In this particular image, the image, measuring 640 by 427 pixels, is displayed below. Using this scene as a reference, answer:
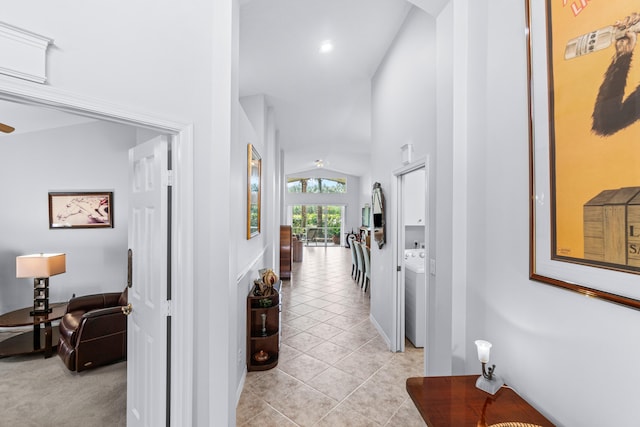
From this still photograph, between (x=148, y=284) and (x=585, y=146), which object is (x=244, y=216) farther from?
(x=585, y=146)

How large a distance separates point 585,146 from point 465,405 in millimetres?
1044

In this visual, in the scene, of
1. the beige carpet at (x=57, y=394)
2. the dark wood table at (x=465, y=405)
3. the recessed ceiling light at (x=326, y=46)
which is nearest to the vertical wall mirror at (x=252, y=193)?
the recessed ceiling light at (x=326, y=46)

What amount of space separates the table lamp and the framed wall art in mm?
4352

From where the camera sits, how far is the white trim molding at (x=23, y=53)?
939 millimetres

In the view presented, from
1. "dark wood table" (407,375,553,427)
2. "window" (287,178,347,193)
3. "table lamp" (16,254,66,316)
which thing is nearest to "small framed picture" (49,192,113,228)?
"table lamp" (16,254,66,316)

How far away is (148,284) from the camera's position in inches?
63.6

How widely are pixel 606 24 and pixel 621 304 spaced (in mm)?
888

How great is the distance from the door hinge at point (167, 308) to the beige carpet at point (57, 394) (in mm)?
1403

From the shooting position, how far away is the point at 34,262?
297cm

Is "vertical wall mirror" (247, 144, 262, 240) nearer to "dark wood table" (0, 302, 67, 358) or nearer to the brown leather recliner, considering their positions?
the brown leather recliner

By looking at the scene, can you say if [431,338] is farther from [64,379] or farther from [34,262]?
[34,262]

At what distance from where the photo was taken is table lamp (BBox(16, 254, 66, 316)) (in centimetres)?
296

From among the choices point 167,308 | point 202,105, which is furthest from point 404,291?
point 202,105

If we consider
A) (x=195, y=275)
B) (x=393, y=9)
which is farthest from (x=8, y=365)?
(x=393, y=9)
